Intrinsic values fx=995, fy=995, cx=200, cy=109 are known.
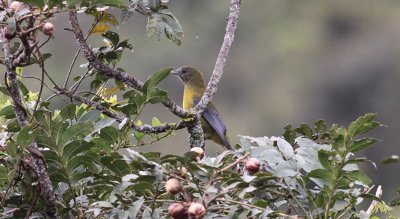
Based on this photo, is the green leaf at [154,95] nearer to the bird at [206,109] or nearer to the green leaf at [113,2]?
the green leaf at [113,2]

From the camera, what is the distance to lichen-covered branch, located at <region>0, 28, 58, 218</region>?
69.0 inches

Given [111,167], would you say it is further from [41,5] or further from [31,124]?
[41,5]

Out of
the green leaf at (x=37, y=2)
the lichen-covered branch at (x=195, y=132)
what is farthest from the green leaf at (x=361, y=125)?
the lichen-covered branch at (x=195, y=132)

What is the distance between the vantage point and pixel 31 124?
1.76 metres

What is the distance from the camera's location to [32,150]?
1.75 meters

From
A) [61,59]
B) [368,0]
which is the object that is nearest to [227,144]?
[61,59]

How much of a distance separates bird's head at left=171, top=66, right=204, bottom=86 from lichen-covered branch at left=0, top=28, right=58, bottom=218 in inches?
164

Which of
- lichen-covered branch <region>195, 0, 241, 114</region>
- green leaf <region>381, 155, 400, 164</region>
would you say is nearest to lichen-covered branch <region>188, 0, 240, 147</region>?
lichen-covered branch <region>195, 0, 241, 114</region>

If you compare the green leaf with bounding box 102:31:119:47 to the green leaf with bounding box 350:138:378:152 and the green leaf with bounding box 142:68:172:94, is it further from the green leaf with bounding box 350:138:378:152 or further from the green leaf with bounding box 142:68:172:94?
the green leaf with bounding box 350:138:378:152

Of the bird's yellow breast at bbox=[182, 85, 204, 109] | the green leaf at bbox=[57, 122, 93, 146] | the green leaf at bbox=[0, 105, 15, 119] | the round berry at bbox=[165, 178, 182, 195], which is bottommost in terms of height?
the round berry at bbox=[165, 178, 182, 195]

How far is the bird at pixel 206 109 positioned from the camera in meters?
5.38

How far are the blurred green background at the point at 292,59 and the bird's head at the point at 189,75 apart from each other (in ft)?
40.6

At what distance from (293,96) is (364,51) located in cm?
333

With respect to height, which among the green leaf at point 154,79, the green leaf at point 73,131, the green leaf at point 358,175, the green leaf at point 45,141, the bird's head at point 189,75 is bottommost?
the green leaf at point 358,175
